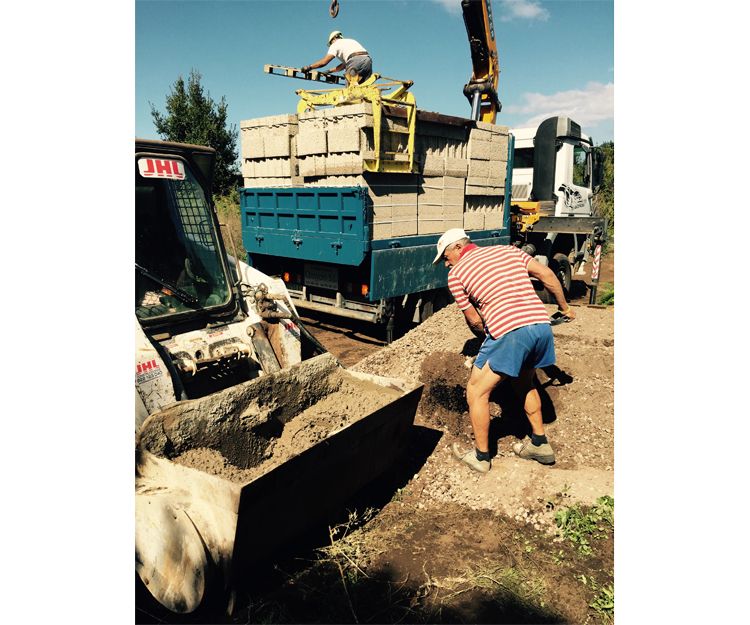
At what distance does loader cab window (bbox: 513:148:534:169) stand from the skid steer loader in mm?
7710

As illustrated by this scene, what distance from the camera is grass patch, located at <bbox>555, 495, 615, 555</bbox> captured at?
10.0 ft

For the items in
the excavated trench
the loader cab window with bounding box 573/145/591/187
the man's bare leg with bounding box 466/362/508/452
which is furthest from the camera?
the loader cab window with bounding box 573/145/591/187

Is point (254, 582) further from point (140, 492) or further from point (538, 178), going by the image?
point (538, 178)

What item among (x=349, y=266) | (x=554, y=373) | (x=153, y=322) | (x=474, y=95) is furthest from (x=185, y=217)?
(x=474, y=95)

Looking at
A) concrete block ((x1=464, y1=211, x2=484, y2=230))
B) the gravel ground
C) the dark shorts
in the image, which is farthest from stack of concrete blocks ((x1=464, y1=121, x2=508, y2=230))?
the gravel ground

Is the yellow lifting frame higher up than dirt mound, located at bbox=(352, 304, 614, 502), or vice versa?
the yellow lifting frame

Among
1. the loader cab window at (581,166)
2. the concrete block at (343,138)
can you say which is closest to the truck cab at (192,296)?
the concrete block at (343,138)

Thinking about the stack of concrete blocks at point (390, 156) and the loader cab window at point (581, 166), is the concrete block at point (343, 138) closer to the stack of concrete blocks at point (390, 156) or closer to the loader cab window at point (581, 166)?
the stack of concrete blocks at point (390, 156)

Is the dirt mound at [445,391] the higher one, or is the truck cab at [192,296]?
the truck cab at [192,296]

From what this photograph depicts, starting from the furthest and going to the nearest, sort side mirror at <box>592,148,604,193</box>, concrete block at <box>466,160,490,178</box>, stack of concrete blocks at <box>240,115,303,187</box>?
side mirror at <box>592,148,604,193</box>, concrete block at <box>466,160,490,178</box>, stack of concrete blocks at <box>240,115,303,187</box>

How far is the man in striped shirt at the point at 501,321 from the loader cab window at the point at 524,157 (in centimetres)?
726

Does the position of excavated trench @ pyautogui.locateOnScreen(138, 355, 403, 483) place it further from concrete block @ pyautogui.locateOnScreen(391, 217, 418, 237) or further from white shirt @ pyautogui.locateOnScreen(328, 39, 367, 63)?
white shirt @ pyautogui.locateOnScreen(328, 39, 367, 63)

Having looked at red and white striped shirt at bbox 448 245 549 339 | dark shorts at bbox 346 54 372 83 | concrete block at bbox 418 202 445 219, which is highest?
dark shorts at bbox 346 54 372 83

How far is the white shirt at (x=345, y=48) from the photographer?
696 cm
